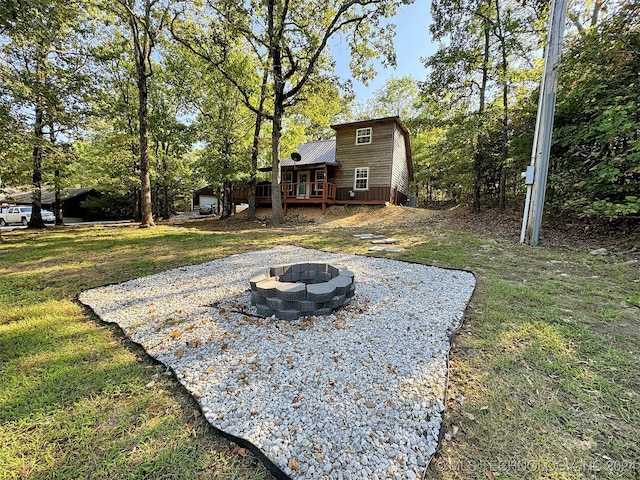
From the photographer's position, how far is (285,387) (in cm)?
213

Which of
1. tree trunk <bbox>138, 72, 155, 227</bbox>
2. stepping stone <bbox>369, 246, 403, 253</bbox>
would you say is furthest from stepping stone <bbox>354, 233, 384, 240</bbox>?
tree trunk <bbox>138, 72, 155, 227</bbox>

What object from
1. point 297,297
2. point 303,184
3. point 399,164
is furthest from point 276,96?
point 297,297

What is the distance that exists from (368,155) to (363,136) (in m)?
1.21

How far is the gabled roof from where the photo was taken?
16938mm

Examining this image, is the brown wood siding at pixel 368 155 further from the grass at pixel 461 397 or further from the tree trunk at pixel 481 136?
the grass at pixel 461 397

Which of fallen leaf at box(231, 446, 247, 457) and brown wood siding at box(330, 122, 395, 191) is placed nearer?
fallen leaf at box(231, 446, 247, 457)

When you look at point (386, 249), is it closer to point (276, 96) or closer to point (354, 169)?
point (276, 96)

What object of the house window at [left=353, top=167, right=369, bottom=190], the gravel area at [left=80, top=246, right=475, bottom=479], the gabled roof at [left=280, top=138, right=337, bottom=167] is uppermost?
the gabled roof at [left=280, top=138, right=337, bottom=167]

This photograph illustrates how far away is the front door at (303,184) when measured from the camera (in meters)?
18.0

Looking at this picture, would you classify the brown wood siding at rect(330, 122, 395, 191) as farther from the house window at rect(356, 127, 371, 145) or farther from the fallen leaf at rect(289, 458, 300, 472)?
the fallen leaf at rect(289, 458, 300, 472)

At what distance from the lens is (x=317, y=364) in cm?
241

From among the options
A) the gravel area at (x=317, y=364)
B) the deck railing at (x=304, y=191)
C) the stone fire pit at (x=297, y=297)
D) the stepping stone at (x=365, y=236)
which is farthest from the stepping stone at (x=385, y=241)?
the deck railing at (x=304, y=191)

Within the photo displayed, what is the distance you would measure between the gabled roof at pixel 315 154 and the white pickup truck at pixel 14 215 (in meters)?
19.8

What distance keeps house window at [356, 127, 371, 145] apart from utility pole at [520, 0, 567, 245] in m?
9.36
